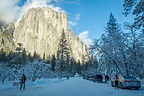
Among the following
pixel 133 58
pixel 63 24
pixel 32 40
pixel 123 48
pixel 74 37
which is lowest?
pixel 133 58

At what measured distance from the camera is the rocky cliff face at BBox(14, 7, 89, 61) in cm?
15150

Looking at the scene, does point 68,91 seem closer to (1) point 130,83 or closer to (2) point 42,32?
(1) point 130,83

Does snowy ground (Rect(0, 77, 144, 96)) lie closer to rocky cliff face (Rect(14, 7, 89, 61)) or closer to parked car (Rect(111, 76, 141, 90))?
parked car (Rect(111, 76, 141, 90))

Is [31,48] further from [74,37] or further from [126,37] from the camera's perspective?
[126,37]

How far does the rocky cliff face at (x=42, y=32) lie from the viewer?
5965 inches

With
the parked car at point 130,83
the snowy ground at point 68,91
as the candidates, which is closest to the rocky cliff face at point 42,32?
the snowy ground at point 68,91

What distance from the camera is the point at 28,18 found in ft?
557

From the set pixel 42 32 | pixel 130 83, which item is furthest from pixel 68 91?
pixel 42 32

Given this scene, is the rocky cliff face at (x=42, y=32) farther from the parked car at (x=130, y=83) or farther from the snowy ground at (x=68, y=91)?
the parked car at (x=130, y=83)

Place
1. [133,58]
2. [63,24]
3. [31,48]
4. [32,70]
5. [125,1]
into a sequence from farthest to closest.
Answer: [63,24] < [31,48] < [32,70] < [133,58] < [125,1]

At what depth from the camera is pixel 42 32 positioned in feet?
527

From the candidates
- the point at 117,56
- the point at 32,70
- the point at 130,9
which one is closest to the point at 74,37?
the point at 32,70

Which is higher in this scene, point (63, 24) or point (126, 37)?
point (63, 24)

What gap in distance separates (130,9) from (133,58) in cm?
1810
